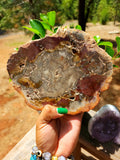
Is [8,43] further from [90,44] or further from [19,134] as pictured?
[90,44]

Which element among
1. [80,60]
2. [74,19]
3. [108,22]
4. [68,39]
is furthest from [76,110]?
[74,19]

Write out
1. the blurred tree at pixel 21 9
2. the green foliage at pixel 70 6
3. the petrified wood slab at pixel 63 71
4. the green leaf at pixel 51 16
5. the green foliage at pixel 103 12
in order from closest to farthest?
the petrified wood slab at pixel 63 71 → the green leaf at pixel 51 16 → the blurred tree at pixel 21 9 → the green foliage at pixel 103 12 → the green foliage at pixel 70 6

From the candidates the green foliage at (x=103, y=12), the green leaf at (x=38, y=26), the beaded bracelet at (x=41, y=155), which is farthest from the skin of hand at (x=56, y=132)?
the green foliage at (x=103, y=12)

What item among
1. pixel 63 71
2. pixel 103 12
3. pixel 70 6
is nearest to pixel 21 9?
pixel 63 71

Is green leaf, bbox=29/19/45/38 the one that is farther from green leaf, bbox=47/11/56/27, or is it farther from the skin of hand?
the skin of hand

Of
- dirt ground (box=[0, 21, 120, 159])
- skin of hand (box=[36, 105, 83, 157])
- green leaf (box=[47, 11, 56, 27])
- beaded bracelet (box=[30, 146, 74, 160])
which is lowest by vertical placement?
dirt ground (box=[0, 21, 120, 159])

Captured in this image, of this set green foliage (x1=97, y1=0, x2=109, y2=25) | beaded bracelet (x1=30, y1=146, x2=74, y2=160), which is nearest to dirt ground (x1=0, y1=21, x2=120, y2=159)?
beaded bracelet (x1=30, y1=146, x2=74, y2=160)

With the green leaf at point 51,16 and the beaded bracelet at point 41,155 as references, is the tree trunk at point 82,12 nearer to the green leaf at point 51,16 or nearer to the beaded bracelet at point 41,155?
the green leaf at point 51,16
